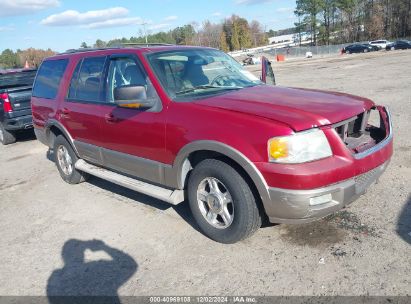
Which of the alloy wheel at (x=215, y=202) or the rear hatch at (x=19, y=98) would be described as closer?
the alloy wheel at (x=215, y=202)

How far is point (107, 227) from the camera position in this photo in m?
4.42

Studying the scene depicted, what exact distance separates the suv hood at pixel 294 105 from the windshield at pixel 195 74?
0.31m

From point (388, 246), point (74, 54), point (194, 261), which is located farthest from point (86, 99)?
point (388, 246)

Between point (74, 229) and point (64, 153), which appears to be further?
point (64, 153)

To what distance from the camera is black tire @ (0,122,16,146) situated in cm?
972

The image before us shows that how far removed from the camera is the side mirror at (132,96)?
378 centimetres

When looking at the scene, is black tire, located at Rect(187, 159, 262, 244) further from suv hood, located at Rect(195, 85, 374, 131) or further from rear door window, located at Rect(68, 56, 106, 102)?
rear door window, located at Rect(68, 56, 106, 102)

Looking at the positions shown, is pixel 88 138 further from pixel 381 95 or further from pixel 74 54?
pixel 381 95

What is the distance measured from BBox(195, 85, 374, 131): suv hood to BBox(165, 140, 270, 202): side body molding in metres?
0.36

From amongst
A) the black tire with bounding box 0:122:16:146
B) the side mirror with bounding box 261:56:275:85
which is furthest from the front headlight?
the black tire with bounding box 0:122:16:146

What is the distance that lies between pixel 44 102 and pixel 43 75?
51cm

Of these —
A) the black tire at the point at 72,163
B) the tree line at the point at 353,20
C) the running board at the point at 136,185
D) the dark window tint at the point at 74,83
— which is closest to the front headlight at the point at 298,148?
the running board at the point at 136,185

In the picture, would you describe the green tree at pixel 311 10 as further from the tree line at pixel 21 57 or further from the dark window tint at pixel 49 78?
the dark window tint at pixel 49 78

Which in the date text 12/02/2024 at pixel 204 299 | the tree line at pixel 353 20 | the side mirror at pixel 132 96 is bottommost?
the date text 12/02/2024 at pixel 204 299
